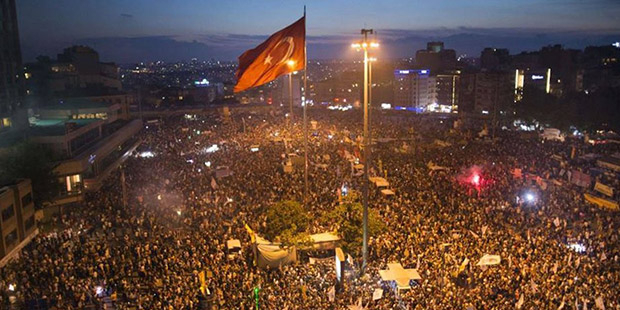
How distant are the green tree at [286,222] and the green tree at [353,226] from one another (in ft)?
4.23

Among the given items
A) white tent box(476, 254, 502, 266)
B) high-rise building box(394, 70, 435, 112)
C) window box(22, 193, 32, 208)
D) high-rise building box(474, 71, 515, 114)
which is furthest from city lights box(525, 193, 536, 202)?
high-rise building box(394, 70, 435, 112)

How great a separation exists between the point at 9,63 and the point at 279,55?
41.5 meters

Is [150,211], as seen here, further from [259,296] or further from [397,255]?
[397,255]

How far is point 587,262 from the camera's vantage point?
16375mm

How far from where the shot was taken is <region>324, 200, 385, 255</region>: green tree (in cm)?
1772

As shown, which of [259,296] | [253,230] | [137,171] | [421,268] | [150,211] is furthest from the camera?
[137,171]

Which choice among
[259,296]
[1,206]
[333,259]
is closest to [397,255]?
[333,259]

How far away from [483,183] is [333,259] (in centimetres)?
1225

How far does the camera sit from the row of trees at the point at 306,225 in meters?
17.7

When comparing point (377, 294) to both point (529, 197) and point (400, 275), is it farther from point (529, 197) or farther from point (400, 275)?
point (529, 197)

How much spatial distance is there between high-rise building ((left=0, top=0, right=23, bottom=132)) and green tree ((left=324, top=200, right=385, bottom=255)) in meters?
37.1

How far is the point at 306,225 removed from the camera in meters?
18.5

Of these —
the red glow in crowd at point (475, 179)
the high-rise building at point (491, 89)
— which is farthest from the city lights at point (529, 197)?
the high-rise building at point (491, 89)

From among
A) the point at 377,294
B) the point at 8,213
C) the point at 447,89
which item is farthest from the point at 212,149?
the point at 447,89
